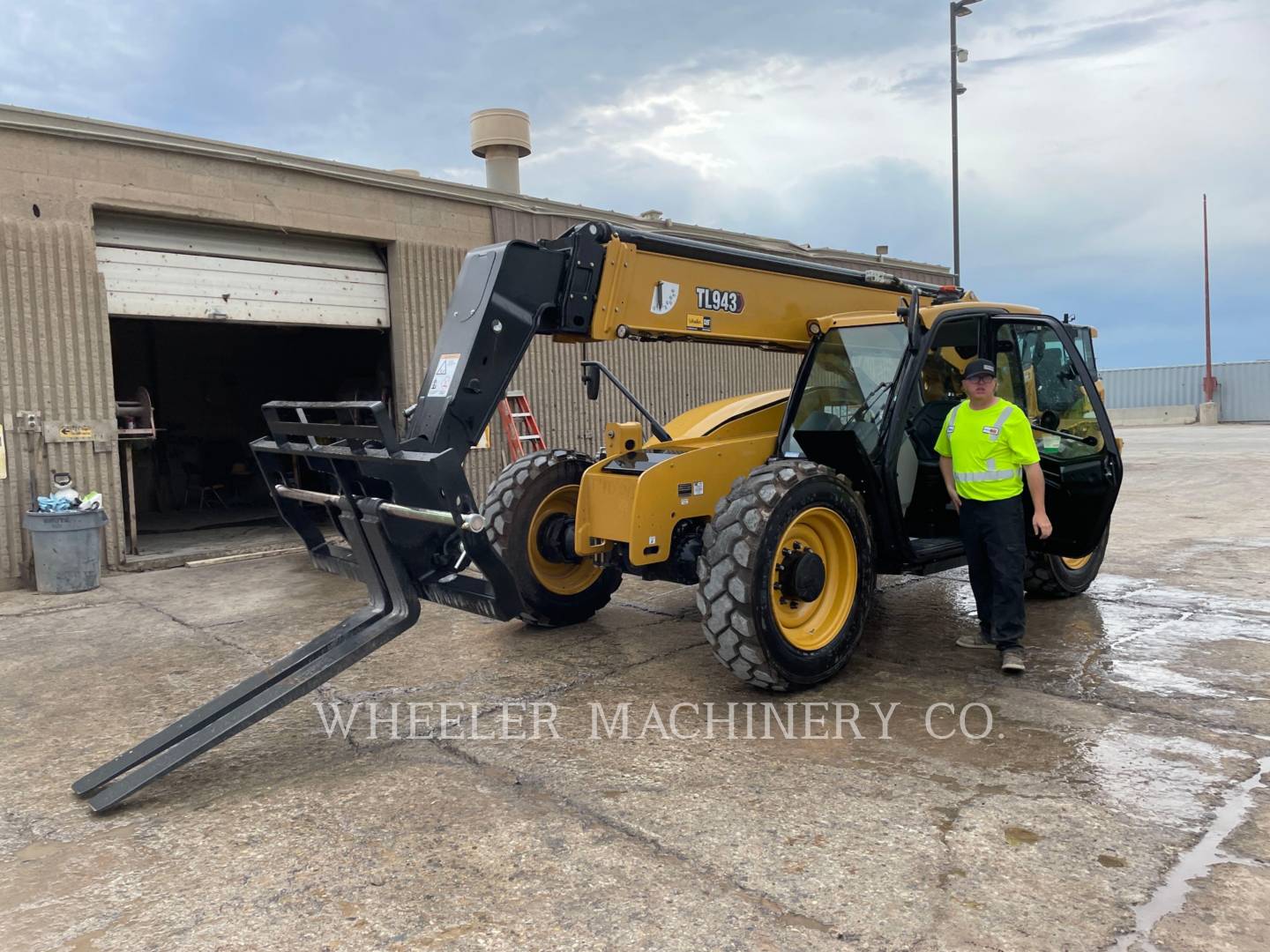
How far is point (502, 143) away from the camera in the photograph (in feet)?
46.2

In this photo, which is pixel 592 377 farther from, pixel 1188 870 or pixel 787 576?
pixel 1188 870

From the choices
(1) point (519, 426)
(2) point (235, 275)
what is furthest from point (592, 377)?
(1) point (519, 426)

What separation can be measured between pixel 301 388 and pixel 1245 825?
17340 mm

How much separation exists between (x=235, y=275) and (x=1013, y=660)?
8.81 metres

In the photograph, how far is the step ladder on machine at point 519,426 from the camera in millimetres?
11070

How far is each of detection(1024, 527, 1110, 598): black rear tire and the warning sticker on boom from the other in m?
4.35

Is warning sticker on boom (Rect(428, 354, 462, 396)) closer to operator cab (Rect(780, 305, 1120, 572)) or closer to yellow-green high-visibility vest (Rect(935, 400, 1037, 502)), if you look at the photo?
operator cab (Rect(780, 305, 1120, 572))

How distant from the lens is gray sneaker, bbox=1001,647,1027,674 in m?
4.98

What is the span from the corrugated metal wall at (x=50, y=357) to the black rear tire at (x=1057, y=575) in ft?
28.2

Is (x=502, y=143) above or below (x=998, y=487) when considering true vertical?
above

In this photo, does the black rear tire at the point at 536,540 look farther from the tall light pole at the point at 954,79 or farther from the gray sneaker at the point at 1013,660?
the tall light pole at the point at 954,79

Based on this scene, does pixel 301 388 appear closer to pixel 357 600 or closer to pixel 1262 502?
pixel 357 600

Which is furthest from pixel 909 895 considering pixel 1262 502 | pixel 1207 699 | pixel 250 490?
pixel 250 490

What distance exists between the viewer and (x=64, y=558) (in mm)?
8336
